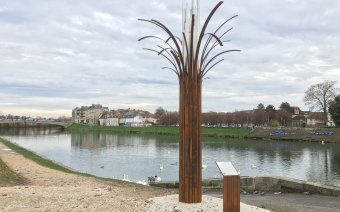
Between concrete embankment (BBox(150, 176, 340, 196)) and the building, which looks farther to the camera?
the building

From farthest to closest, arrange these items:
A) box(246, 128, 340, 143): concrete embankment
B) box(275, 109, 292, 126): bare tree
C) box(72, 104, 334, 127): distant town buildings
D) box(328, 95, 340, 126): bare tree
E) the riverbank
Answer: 1. box(275, 109, 292, 126): bare tree
2. box(72, 104, 334, 127): distant town buildings
3. box(328, 95, 340, 126): bare tree
4. the riverbank
5. box(246, 128, 340, 143): concrete embankment

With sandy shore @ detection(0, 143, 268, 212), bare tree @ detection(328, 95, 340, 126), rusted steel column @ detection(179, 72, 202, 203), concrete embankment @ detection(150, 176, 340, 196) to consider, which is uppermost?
bare tree @ detection(328, 95, 340, 126)

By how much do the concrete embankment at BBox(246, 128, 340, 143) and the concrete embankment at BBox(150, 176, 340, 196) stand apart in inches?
1629

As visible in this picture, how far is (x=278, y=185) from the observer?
12.6 metres

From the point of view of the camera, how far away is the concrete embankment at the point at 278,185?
11.7 metres

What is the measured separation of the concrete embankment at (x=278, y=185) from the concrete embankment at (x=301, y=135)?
41373 millimetres

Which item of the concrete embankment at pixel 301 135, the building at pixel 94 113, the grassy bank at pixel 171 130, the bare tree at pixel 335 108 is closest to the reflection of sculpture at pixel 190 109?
the concrete embankment at pixel 301 135

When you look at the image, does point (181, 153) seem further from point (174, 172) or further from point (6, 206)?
point (174, 172)

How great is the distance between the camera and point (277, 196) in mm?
11312

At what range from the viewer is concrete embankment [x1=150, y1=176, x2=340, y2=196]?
11656mm

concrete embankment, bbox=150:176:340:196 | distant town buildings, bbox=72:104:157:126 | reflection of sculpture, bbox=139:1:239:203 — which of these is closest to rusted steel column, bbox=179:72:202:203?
reflection of sculpture, bbox=139:1:239:203

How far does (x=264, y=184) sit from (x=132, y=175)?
10813 millimetres

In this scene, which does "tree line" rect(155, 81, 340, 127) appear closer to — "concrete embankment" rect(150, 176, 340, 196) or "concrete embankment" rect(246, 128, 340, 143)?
"concrete embankment" rect(246, 128, 340, 143)

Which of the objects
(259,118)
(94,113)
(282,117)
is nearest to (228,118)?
(259,118)
